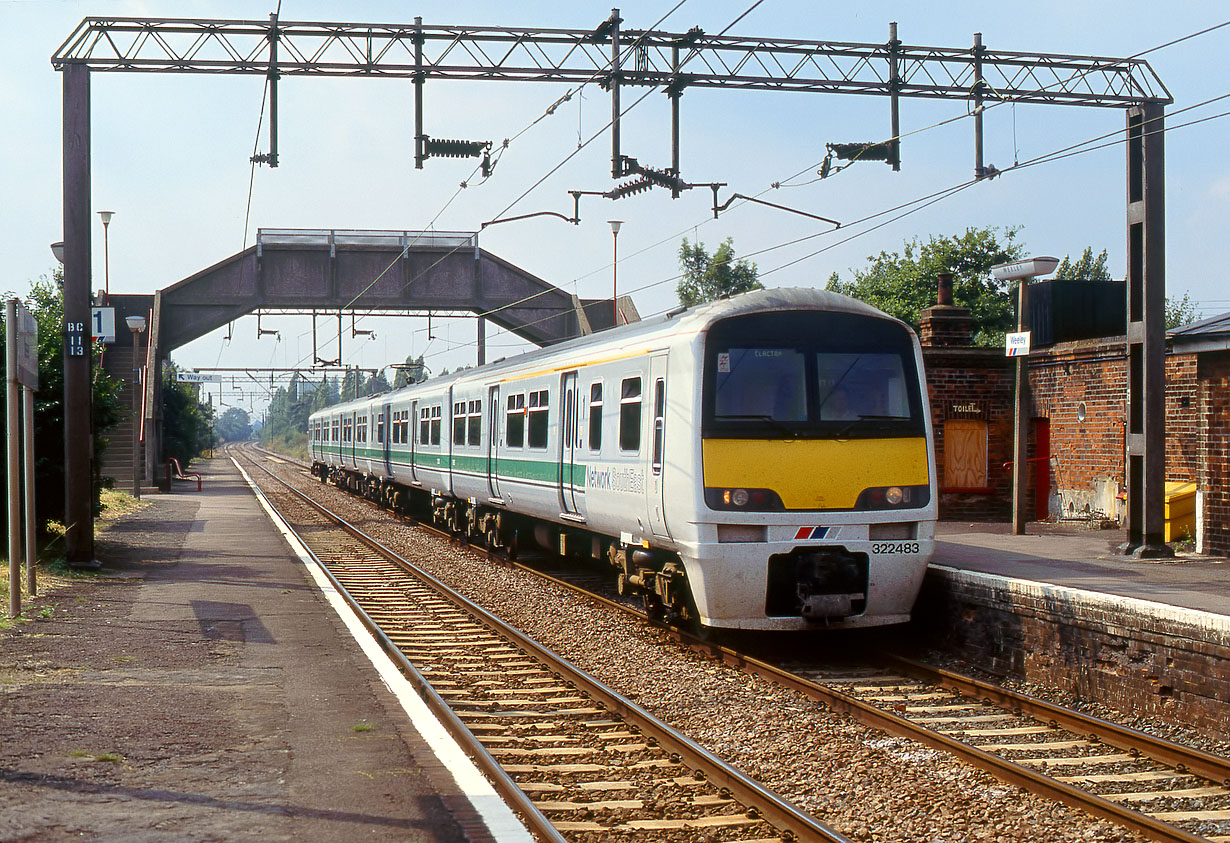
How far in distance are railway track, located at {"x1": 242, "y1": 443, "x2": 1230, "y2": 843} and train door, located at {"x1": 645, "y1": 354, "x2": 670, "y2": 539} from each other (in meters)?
1.23

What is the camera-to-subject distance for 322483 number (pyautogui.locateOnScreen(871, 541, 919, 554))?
31.6 ft

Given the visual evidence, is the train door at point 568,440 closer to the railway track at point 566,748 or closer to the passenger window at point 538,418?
the passenger window at point 538,418

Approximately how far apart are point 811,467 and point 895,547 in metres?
0.91

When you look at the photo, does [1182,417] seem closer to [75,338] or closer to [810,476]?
[810,476]

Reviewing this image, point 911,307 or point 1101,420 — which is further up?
point 911,307

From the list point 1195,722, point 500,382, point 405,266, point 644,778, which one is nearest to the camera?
point 644,778

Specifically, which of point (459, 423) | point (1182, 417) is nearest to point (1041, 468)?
point (1182, 417)

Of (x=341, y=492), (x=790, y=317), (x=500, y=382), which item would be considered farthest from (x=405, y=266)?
(x=790, y=317)

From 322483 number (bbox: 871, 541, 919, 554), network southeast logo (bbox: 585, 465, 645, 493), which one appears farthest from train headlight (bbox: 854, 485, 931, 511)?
network southeast logo (bbox: 585, 465, 645, 493)

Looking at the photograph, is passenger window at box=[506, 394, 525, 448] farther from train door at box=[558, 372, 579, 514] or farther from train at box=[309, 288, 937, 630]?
train at box=[309, 288, 937, 630]

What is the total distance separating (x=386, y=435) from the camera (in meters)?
29.3

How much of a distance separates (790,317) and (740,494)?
1529mm

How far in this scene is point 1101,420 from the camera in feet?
59.8

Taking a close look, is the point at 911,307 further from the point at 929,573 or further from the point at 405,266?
the point at 929,573
